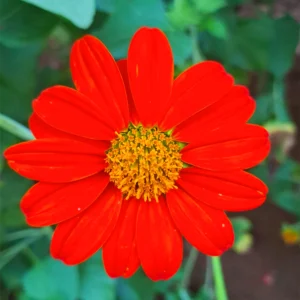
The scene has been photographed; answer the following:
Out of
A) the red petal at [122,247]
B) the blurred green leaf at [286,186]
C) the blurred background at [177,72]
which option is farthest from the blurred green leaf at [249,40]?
the red petal at [122,247]

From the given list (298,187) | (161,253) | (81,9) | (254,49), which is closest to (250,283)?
(298,187)

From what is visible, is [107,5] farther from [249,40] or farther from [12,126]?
[249,40]

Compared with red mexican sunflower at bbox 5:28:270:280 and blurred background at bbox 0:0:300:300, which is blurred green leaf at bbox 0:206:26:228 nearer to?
blurred background at bbox 0:0:300:300

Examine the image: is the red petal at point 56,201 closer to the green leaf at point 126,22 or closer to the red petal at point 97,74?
the red petal at point 97,74

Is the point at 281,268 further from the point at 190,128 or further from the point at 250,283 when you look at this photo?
the point at 190,128

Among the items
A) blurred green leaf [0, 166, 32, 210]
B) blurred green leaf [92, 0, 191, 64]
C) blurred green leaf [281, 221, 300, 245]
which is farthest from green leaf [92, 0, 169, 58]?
blurred green leaf [281, 221, 300, 245]

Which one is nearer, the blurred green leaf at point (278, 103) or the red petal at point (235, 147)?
the red petal at point (235, 147)

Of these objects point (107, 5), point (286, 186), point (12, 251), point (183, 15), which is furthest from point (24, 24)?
point (286, 186)
